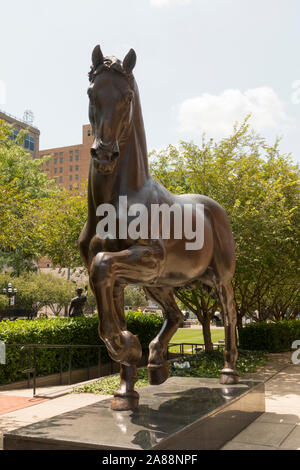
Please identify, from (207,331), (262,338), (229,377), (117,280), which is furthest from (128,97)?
(262,338)

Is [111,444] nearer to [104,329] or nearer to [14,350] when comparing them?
[104,329]

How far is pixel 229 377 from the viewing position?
233 inches

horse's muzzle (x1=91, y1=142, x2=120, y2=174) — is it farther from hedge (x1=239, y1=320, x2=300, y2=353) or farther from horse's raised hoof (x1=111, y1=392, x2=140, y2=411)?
hedge (x1=239, y1=320, x2=300, y2=353)

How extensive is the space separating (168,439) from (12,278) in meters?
46.0

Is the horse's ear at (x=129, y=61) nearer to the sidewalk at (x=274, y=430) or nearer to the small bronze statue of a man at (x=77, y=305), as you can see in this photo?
the sidewalk at (x=274, y=430)

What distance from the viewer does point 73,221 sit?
53.8ft

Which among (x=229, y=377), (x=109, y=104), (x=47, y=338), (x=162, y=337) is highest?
(x=109, y=104)

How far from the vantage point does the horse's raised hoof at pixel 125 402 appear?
14.3ft

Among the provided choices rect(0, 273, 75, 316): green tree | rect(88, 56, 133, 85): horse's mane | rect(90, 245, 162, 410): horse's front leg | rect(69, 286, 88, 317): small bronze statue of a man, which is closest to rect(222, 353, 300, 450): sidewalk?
rect(90, 245, 162, 410): horse's front leg

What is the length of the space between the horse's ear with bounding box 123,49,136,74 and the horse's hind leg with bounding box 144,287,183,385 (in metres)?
2.64

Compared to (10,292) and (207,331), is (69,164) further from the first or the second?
(207,331)

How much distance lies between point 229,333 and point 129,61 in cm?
379

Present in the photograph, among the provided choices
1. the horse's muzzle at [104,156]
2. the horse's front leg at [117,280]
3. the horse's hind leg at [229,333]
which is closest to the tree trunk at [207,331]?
the horse's hind leg at [229,333]

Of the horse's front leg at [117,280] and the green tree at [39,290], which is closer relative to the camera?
the horse's front leg at [117,280]
